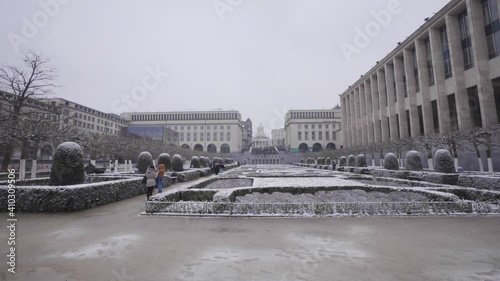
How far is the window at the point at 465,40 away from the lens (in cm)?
2936

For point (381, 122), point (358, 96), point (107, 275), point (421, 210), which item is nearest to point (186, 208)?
point (107, 275)

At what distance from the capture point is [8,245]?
5.25m

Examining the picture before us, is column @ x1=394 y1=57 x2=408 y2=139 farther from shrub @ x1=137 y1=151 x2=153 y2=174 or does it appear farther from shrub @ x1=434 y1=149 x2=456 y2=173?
shrub @ x1=137 y1=151 x2=153 y2=174

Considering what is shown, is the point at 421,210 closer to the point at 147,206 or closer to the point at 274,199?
the point at 274,199

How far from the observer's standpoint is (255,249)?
16.6 ft

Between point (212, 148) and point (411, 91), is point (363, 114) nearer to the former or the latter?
point (411, 91)

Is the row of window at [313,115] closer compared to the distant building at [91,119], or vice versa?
the distant building at [91,119]

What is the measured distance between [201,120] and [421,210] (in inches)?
4323

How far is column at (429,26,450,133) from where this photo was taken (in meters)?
32.0

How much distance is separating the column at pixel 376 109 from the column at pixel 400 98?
6725 mm

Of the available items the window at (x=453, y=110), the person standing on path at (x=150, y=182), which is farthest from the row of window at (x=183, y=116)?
the person standing on path at (x=150, y=182)

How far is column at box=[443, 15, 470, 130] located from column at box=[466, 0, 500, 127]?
2.04m

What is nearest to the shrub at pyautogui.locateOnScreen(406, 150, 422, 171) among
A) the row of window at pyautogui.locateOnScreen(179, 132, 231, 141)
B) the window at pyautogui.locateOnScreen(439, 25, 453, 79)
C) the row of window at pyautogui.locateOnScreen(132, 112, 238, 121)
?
the window at pyautogui.locateOnScreen(439, 25, 453, 79)

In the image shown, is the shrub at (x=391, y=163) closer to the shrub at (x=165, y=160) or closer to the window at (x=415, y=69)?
the shrub at (x=165, y=160)
